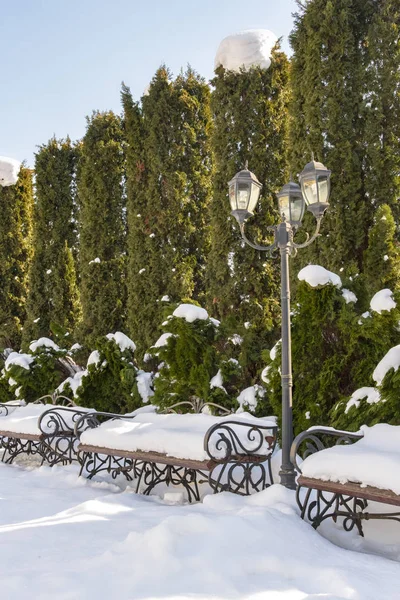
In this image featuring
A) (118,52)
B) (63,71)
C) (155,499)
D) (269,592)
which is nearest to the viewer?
(269,592)

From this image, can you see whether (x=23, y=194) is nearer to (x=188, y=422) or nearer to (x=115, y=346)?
(x=115, y=346)

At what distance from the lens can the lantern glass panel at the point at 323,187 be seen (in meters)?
4.31

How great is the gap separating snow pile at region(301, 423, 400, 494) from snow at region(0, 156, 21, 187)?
12.8 meters

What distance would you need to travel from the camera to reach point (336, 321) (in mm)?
Result: 5012

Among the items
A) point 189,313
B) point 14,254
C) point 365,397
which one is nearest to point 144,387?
point 189,313

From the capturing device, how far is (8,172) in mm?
14242

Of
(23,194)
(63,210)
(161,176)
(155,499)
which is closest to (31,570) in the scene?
(155,499)

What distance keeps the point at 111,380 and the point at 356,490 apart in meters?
5.07

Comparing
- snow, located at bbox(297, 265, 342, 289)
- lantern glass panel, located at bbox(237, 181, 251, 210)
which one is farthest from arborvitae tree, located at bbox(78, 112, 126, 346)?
lantern glass panel, located at bbox(237, 181, 251, 210)

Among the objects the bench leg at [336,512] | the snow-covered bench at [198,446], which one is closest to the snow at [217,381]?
the snow-covered bench at [198,446]

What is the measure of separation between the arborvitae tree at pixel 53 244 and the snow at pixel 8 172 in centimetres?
127

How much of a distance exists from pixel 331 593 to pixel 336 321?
2.90 metres

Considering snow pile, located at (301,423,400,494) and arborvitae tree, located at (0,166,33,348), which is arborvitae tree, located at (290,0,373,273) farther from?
arborvitae tree, located at (0,166,33,348)

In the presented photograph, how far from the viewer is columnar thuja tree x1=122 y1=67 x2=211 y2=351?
9430mm
